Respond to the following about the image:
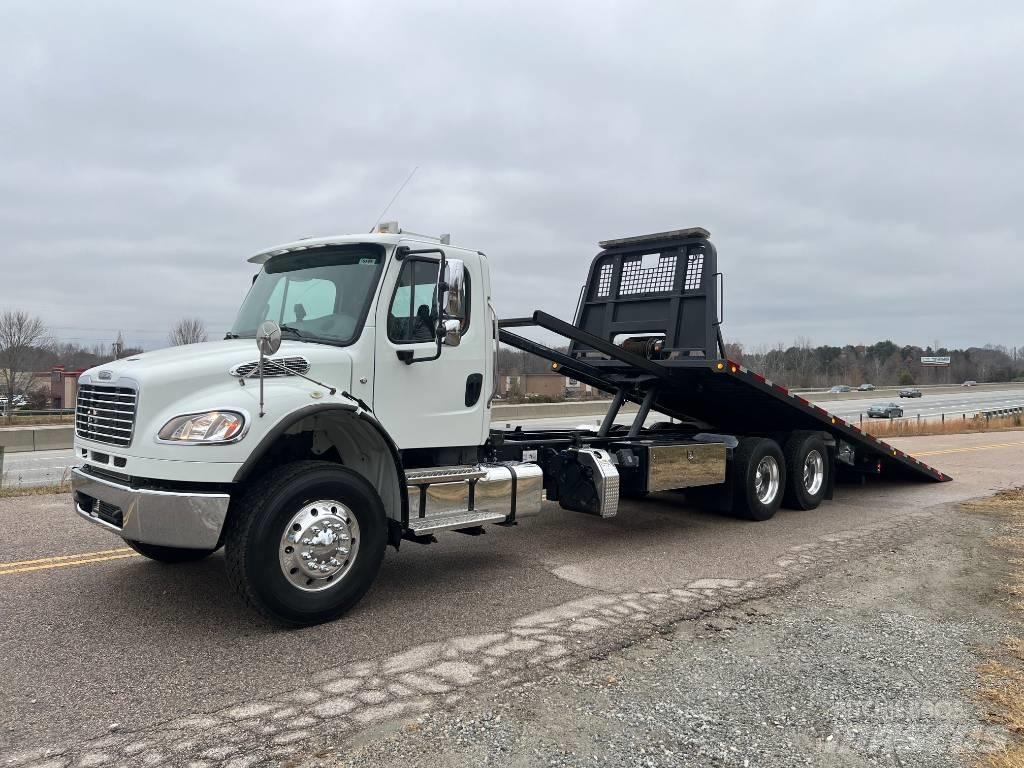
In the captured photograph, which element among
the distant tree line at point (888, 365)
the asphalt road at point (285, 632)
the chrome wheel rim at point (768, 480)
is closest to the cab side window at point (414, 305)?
the asphalt road at point (285, 632)

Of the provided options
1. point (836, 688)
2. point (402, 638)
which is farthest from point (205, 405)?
point (836, 688)

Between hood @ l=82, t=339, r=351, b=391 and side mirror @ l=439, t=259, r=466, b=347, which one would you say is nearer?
hood @ l=82, t=339, r=351, b=391

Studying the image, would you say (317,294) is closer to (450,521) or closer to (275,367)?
(275,367)

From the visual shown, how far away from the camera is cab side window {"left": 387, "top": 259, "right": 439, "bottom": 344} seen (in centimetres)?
561

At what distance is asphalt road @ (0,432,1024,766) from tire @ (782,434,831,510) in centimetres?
147

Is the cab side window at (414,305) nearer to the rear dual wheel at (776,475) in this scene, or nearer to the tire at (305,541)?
the tire at (305,541)

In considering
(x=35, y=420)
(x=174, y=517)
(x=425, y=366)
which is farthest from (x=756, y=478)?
(x=35, y=420)

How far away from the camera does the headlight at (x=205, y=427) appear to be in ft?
14.8

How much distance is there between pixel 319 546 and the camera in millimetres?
4797

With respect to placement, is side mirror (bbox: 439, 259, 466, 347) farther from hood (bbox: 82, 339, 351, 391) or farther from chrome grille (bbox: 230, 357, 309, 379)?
chrome grille (bbox: 230, 357, 309, 379)

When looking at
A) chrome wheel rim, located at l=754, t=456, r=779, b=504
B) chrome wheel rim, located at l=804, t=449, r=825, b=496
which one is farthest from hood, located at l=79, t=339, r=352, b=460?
chrome wheel rim, located at l=804, t=449, r=825, b=496

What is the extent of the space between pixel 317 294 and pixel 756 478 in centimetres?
562

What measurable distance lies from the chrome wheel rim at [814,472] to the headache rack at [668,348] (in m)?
0.40

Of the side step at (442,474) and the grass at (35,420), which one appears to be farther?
the grass at (35,420)
